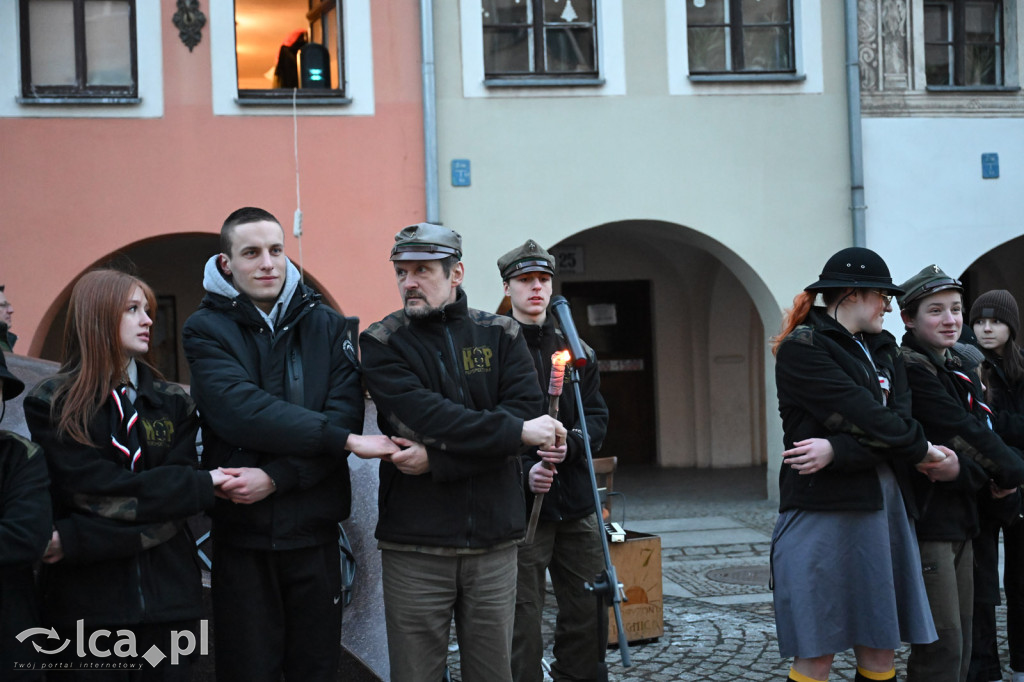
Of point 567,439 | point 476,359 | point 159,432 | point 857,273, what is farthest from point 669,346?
point 159,432

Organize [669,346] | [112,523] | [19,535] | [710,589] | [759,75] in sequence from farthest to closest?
[669,346] < [759,75] < [710,589] < [112,523] < [19,535]

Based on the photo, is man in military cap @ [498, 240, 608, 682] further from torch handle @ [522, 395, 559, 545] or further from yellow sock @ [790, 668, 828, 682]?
yellow sock @ [790, 668, 828, 682]

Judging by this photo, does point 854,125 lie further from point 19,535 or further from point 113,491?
point 19,535

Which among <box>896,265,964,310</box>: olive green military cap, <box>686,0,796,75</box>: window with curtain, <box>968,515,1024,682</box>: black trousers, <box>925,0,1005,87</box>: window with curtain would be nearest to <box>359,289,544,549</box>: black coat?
<box>896,265,964,310</box>: olive green military cap

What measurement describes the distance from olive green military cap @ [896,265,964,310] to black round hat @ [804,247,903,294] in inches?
15.5

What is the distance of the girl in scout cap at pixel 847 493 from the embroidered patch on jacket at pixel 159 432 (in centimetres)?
213

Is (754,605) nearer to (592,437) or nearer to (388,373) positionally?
(592,437)

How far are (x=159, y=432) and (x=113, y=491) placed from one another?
0.81 feet

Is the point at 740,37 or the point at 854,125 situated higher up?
the point at 740,37

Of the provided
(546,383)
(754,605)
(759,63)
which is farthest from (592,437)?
(759,63)

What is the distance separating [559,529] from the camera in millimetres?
4629

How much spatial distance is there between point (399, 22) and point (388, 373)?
25.1ft

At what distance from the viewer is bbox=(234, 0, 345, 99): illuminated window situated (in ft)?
34.1

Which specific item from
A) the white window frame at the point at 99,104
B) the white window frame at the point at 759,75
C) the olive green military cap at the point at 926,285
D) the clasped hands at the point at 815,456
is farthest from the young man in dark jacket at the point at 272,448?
the white window frame at the point at 759,75
